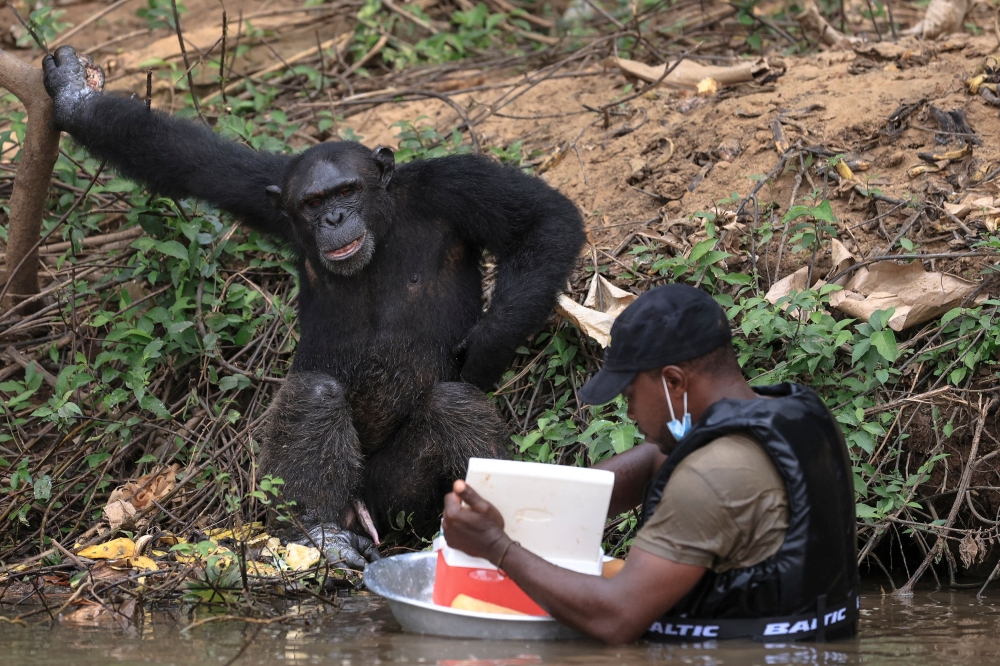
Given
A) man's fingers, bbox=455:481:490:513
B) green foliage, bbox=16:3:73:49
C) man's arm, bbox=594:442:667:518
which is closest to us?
man's fingers, bbox=455:481:490:513

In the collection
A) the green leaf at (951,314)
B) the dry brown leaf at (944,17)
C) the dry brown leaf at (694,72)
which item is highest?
the dry brown leaf at (944,17)

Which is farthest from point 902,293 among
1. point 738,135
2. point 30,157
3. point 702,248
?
point 30,157

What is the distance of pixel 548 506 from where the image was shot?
3885 mm

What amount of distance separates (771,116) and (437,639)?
4.86 metres

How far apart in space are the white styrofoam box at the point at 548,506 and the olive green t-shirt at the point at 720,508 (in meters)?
0.28

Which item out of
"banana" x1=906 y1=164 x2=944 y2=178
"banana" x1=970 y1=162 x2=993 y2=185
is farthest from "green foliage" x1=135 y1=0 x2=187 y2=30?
"banana" x1=970 y1=162 x2=993 y2=185

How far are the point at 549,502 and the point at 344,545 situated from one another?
6.44 feet

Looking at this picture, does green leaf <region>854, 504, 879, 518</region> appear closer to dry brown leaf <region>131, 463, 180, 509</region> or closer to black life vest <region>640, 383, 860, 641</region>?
black life vest <region>640, 383, 860, 641</region>

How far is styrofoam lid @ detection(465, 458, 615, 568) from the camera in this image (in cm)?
383

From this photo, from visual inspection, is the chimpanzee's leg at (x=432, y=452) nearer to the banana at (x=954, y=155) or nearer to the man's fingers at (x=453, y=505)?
the man's fingers at (x=453, y=505)

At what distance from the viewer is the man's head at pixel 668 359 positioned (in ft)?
12.4

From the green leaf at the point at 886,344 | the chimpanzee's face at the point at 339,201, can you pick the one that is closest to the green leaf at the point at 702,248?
the green leaf at the point at 886,344

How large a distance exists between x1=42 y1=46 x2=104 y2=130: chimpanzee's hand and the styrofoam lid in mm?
3879

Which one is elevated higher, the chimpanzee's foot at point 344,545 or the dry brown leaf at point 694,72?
the dry brown leaf at point 694,72
